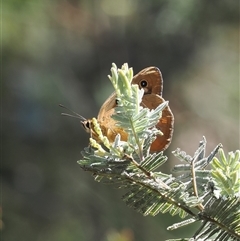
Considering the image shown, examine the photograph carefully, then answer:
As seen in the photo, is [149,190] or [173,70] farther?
[173,70]

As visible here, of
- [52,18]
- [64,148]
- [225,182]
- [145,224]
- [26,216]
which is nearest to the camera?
[225,182]

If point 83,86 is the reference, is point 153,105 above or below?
above

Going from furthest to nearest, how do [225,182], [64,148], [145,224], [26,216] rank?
[64,148] → [26,216] → [145,224] → [225,182]

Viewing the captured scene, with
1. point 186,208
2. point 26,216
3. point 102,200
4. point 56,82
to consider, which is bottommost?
point 26,216

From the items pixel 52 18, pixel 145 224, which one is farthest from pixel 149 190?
pixel 52 18

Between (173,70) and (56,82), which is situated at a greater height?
(173,70)

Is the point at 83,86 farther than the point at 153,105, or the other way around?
the point at 83,86

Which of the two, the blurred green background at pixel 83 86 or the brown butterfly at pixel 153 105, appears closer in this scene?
the brown butterfly at pixel 153 105

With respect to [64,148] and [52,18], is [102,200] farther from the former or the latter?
[52,18]
